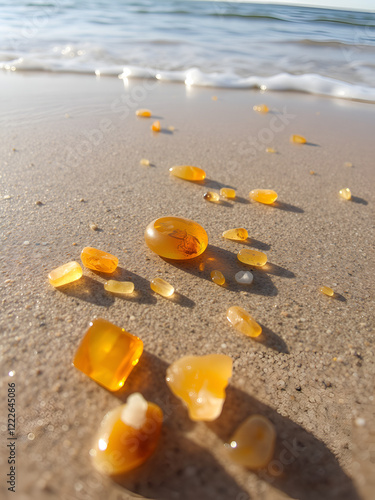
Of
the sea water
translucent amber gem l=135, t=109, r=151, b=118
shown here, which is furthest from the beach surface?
the sea water

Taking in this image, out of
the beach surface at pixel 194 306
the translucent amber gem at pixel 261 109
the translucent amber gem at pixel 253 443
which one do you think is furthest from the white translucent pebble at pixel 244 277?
the translucent amber gem at pixel 261 109

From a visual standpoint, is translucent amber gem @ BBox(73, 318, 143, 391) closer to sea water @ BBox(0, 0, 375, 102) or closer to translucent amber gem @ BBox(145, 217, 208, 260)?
translucent amber gem @ BBox(145, 217, 208, 260)

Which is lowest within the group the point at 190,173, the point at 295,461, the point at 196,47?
the point at 295,461

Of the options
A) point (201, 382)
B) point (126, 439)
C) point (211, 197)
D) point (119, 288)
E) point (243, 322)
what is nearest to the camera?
point (126, 439)

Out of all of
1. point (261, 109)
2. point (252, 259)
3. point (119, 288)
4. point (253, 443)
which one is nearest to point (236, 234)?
point (252, 259)

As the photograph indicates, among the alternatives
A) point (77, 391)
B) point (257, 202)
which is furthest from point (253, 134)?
point (77, 391)

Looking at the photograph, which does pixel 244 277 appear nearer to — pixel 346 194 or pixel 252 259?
pixel 252 259

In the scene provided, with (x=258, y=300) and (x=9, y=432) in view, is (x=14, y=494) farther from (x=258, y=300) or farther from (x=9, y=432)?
(x=258, y=300)
